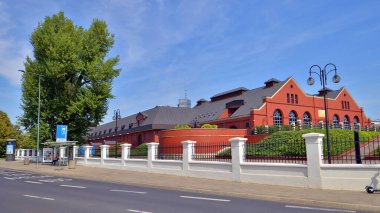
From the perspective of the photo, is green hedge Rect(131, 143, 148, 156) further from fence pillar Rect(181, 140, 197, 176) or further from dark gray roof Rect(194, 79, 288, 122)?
dark gray roof Rect(194, 79, 288, 122)

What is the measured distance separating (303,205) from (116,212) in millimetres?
5974

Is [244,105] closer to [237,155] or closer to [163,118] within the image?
[163,118]

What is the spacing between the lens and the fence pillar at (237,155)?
1653cm

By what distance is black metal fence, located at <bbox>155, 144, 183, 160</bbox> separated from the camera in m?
21.6

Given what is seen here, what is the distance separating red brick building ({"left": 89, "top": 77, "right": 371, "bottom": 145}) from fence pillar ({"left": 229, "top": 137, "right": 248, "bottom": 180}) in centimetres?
2849

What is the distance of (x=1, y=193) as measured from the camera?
41.7 ft

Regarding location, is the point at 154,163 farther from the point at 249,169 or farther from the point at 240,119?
the point at 240,119

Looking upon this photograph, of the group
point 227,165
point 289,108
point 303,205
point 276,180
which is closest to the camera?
point 303,205

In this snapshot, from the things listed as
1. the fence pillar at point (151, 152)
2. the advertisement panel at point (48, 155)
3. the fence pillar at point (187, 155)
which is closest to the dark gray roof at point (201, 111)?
the advertisement panel at point (48, 155)

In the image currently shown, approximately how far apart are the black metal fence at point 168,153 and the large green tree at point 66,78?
14707mm

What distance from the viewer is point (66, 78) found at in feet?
119

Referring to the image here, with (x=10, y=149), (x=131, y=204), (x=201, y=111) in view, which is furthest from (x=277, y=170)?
(x=201, y=111)

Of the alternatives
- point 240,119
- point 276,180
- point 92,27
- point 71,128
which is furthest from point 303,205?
point 240,119

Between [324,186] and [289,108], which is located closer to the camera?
[324,186]
